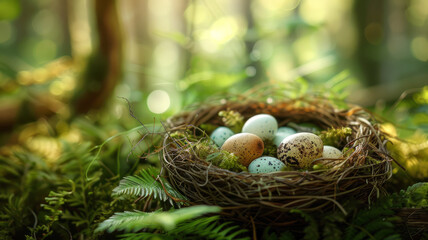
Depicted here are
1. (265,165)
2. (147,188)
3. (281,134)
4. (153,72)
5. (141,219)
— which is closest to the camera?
(141,219)

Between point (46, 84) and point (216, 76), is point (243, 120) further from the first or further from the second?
point (46, 84)

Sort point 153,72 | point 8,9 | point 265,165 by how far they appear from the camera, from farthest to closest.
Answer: point 153,72 < point 8,9 < point 265,165

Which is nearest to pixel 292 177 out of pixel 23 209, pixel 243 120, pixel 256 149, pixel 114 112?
pixel 256 149

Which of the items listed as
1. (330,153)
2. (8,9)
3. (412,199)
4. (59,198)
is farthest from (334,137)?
(8,9)

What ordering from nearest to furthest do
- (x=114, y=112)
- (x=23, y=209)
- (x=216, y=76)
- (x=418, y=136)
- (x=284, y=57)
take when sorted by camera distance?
(x=23, y=209) < (x=418, y=136) < (x=216, y=76) < (x=114, y=112) < (x=284, y=57)

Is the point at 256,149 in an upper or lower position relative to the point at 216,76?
lower

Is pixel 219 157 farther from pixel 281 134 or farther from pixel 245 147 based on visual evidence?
pixel 281 134

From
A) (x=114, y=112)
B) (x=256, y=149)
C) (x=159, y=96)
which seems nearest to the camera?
(x=256, y=149)
